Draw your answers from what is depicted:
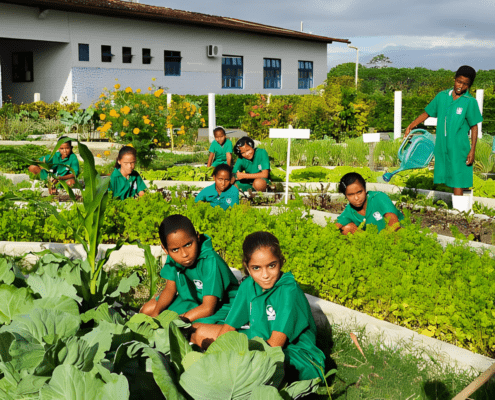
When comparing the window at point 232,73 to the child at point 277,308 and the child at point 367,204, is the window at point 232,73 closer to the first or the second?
the child at point 367,204

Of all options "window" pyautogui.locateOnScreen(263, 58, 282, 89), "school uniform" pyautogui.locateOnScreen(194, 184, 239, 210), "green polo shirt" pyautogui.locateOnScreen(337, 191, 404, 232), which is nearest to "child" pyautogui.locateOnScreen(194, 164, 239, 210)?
"school uniform" pyautogui.locateOnScreen(194, 184, 239, 210)

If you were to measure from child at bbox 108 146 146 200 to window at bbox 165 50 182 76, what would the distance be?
754 inches

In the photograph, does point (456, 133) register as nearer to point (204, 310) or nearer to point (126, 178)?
point (126, 178)

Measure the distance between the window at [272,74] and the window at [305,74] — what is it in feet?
5.36

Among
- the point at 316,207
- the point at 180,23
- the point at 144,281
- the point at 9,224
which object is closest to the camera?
the point at 144,281

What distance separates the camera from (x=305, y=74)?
99.5 ft

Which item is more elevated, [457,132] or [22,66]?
[22,66]

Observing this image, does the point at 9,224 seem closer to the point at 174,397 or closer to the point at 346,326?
the point at 346,326

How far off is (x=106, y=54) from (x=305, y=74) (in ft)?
41.6

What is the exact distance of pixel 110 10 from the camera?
2042 centimetres

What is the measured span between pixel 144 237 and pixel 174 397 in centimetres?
307

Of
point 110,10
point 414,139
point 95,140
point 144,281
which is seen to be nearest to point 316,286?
point 144,281

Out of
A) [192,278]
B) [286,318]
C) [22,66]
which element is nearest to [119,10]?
[22,66]

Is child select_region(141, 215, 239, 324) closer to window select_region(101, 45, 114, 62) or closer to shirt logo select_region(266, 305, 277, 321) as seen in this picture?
shirt logo select_region(266, 305, 277, 321)
